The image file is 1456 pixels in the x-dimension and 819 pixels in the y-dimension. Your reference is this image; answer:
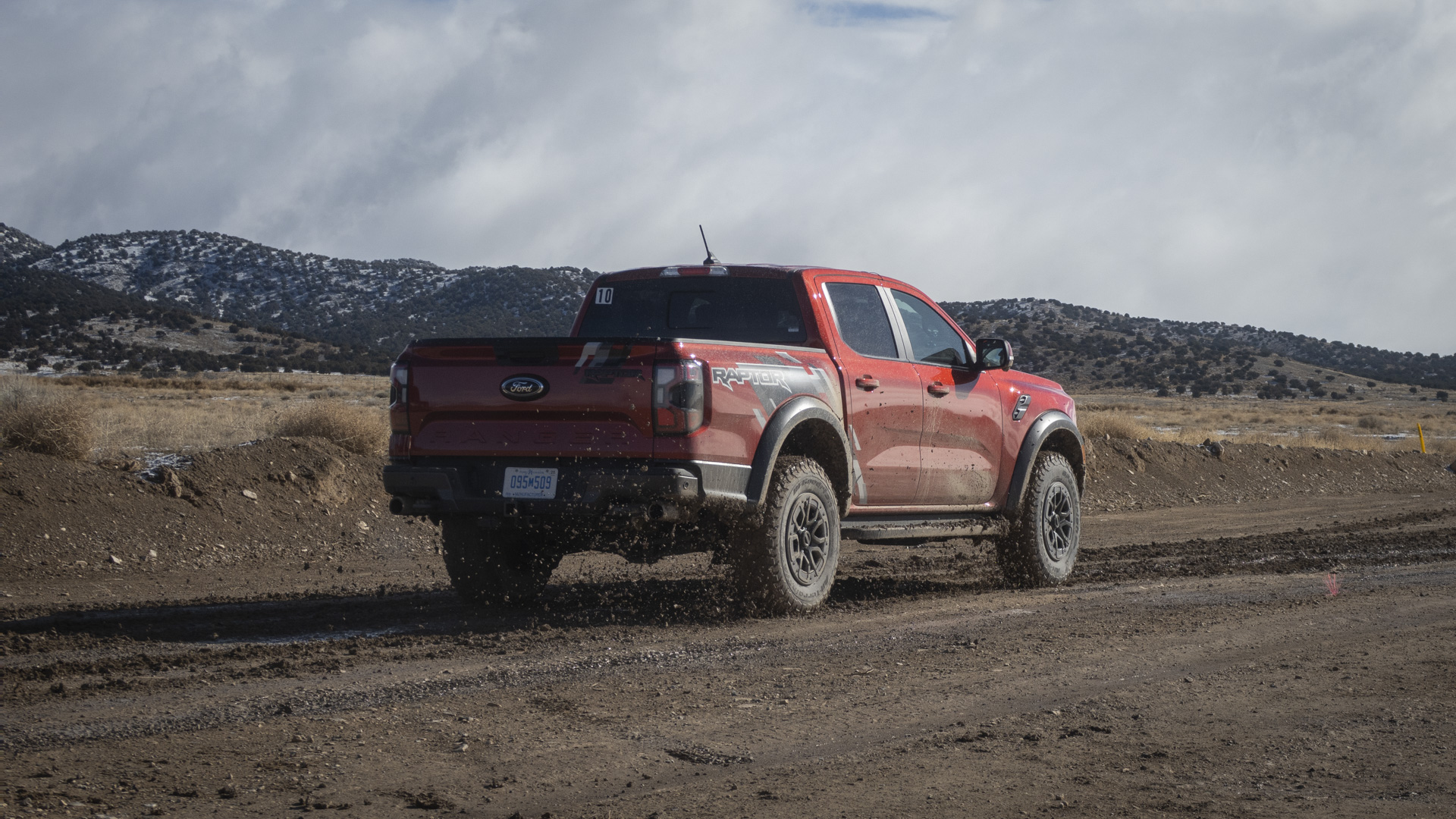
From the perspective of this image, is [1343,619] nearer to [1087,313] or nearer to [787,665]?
[787,665]

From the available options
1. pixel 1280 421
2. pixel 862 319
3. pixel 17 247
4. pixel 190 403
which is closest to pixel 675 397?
pixel 862 319

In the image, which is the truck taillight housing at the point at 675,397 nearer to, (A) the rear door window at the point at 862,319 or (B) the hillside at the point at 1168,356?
(A) the rear door window at the point at 862,319

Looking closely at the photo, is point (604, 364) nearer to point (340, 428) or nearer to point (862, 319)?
point (862, 319)

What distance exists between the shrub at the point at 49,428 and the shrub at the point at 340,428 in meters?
2.72

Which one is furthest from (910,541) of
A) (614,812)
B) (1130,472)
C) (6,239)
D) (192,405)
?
(6,239)

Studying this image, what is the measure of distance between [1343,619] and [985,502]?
8.14 feet

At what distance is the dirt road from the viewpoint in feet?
12.8

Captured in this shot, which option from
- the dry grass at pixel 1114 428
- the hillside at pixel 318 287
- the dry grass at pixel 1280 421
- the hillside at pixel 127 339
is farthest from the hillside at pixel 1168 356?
the dry grass at pixel 1114 428

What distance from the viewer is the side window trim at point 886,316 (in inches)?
308

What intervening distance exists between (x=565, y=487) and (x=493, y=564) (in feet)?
5.06

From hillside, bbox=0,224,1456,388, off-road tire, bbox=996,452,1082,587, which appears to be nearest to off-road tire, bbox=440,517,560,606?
off-road tire, bbox=996,452,1082,587

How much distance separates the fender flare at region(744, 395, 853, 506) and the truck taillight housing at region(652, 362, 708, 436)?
0.58 meters

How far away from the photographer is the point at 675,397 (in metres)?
6.46

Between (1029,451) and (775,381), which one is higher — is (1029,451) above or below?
below
